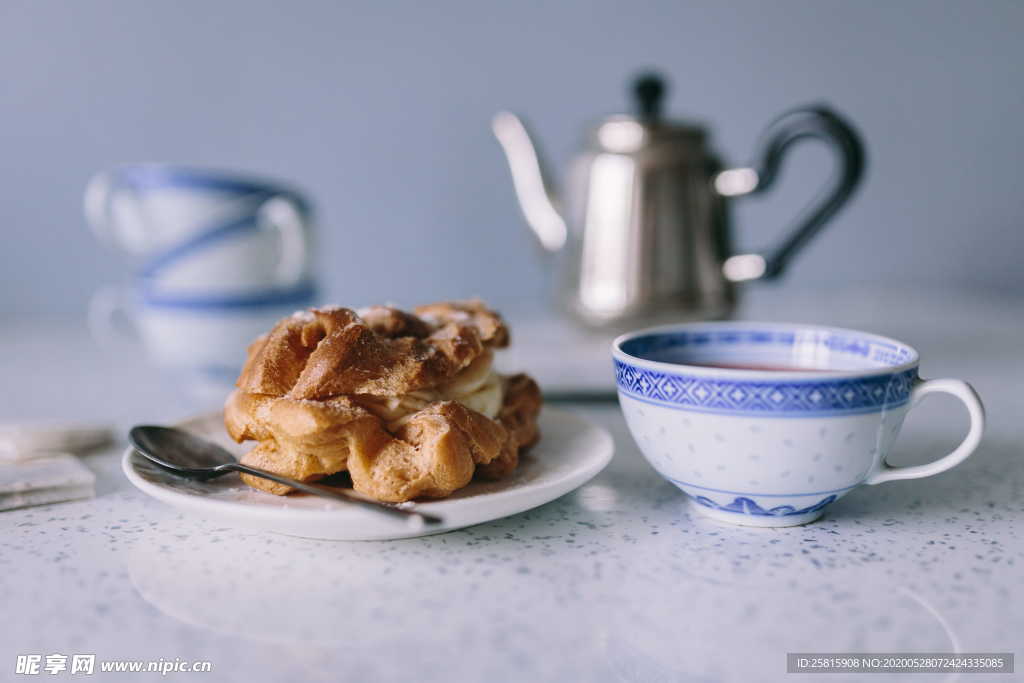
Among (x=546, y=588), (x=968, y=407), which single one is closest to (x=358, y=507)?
(x=546, y=588)

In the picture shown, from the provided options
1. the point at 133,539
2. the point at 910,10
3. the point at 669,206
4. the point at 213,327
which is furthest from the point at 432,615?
the point at 910,10

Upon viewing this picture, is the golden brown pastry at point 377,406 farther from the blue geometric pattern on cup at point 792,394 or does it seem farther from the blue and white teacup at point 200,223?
the blue and white teacup at point 200,223

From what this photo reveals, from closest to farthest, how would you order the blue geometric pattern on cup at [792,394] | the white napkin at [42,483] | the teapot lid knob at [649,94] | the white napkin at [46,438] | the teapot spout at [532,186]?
the blue geometric pattern on cup at [792,394] < the white napkin at [42,483] < the white napkin at [46,438] < the teapot lid knob at [649,94] < the teapot spout at [532,186]

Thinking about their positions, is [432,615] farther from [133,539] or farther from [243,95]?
[243,95]

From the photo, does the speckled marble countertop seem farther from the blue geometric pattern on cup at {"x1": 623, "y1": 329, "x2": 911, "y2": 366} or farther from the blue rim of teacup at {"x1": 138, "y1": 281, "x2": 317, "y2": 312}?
the blue rim of teacup at {"x1": 138, "y1": 281, "x2": 317, "y2": 312}

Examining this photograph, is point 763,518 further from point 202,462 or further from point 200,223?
point 200,223

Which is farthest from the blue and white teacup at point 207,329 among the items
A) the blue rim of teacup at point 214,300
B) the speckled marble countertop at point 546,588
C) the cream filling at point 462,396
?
the cream filling at point 462,396

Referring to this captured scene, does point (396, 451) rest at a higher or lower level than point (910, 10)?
lower

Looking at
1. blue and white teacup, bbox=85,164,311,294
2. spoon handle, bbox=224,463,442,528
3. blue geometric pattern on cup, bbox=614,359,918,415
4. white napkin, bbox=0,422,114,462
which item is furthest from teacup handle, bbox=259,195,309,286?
blue geometric pattern on cup, bbox=614,359,918,415

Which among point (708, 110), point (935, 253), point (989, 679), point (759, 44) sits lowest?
point (989, 679)
